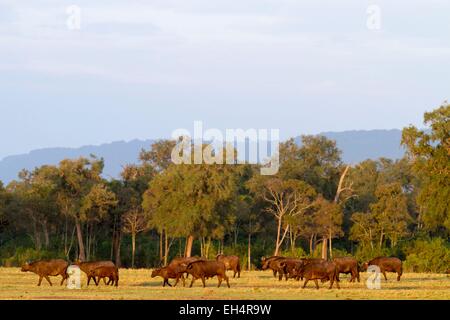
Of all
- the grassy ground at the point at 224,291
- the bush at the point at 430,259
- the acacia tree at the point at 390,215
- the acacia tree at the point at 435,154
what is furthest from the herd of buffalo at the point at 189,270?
the acacia tree at the point at 390,215

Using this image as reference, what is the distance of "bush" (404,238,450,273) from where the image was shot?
66.9m

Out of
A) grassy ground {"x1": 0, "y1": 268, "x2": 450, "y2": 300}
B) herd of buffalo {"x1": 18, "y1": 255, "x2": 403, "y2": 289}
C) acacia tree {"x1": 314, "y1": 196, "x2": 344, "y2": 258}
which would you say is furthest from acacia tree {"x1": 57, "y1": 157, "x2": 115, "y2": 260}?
herd of buffalo {"x1": 18, "y1": 255, "x2": 403, "y2": 289}

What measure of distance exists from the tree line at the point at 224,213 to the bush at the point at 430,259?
92 mm

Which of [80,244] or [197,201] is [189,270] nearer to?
[197,201]

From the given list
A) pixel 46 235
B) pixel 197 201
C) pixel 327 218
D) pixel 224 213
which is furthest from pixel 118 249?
pixel 327 218

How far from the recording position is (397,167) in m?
104

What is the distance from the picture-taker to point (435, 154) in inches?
Answer: 2517

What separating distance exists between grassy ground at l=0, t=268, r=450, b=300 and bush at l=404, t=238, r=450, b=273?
21632 millimetres

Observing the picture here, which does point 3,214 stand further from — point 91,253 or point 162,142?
point 162,142

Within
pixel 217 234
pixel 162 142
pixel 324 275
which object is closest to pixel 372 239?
pixel 217 234

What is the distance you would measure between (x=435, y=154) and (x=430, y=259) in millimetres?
7987

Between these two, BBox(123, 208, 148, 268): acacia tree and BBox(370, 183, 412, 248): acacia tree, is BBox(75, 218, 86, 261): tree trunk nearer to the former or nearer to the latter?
BBox(123, 208, 148, 268): acacia tree
